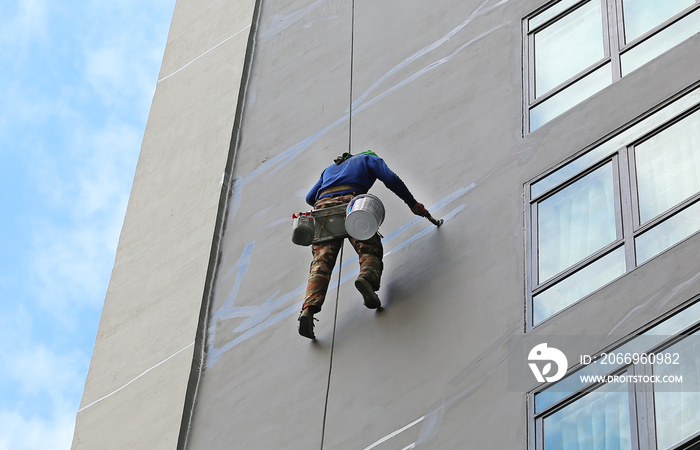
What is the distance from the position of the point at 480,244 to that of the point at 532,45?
2462 millimetres

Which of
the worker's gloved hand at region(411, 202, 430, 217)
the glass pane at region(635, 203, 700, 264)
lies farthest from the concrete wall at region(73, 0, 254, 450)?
the glass pane at region(635, 203, 700, 264)

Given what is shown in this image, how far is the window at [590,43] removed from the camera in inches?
423

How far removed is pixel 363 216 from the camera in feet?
34.0

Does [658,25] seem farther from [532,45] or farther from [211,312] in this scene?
[211,312]

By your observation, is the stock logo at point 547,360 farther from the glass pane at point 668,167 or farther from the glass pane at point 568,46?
the glass pane at point 568,46

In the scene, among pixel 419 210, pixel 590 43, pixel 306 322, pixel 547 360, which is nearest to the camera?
pixel 547 360

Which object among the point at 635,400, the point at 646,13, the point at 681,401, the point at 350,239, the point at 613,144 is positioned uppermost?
the point at 646,13

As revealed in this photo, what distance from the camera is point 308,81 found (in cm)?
1388

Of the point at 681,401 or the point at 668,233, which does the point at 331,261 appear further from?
the point at 681,401

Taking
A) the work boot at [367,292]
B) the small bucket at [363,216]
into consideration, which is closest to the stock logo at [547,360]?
the work boot at [367,292]

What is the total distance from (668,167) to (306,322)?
10.3 feet

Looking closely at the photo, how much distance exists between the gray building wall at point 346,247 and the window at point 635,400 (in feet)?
0.61

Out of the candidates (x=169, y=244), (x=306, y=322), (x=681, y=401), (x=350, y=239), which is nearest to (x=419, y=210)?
(x=350, y=239)

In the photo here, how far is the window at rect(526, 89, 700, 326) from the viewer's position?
928 centimetres
